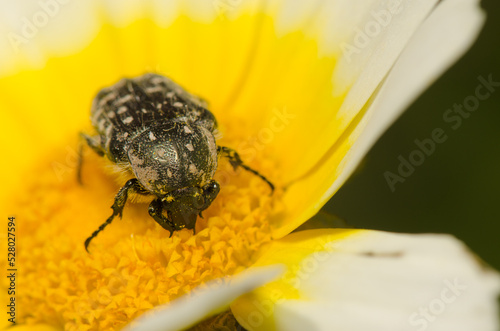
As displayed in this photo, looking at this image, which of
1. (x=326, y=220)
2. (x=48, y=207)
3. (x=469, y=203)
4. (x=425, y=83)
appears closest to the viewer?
(x=425, y=83)

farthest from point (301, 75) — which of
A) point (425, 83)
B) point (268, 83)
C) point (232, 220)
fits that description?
point (425, 83)

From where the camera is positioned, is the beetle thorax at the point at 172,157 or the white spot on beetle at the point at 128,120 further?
the white spot on beetle at the point at 128,120

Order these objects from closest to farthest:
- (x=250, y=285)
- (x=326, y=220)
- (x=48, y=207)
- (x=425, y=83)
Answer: (x=250, y=285), (x=425, y=83), (x=326, y=220), (x=48, y=207)

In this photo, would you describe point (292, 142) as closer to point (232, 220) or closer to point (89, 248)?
point (232, 220)

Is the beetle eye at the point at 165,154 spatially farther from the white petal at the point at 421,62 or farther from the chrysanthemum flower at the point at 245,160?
the white petal at the point at 421,62

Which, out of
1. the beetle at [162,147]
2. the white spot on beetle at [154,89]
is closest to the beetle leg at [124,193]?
the beetle at [162,147]

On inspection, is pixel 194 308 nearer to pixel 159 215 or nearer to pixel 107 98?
pixel 159 215
